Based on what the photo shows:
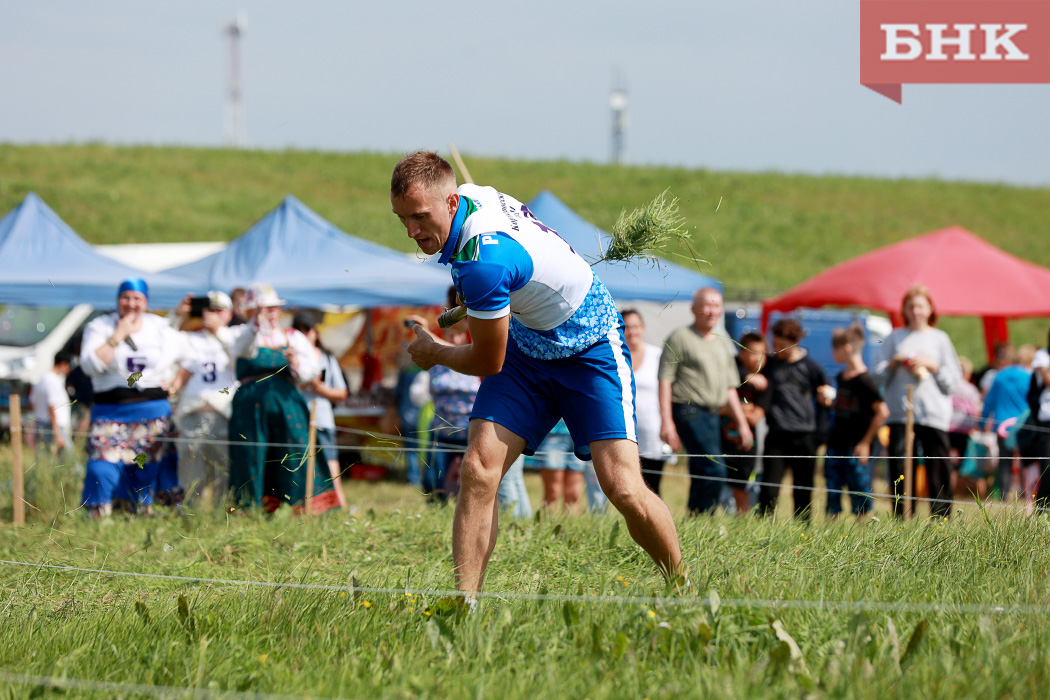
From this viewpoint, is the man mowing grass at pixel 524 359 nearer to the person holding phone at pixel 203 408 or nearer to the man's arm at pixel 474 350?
the man's arm at pixel 474 350

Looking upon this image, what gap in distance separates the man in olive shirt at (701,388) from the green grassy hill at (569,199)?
19.7m

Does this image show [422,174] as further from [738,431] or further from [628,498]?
[738,431]

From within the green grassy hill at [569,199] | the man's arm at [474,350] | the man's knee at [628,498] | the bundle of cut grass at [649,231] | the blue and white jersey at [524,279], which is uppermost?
the green grassy hill at [569,199]

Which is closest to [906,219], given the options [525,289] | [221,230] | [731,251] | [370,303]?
[731,251]

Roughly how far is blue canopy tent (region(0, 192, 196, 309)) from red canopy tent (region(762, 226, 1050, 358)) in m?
6.78

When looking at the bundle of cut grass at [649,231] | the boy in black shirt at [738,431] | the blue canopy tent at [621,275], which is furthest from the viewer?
the blue canopy tent at [621,275]

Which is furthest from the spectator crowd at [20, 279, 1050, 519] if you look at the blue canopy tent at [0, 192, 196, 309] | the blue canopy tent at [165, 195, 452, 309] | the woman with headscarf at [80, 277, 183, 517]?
the blue canopy tent at [0, 192, 196, 309]

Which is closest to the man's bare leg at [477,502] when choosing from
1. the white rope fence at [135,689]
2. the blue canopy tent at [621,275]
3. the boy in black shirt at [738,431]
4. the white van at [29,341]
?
the white rope fence at [135,689]

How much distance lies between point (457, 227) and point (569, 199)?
106 feet

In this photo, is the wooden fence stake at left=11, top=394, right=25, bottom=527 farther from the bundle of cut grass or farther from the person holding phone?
the bundle of cut grass

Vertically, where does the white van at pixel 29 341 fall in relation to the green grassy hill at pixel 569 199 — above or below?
below

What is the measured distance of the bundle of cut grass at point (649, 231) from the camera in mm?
4188

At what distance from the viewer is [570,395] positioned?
374 centimetres

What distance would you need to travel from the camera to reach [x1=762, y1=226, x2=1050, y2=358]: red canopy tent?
10.7 metres
